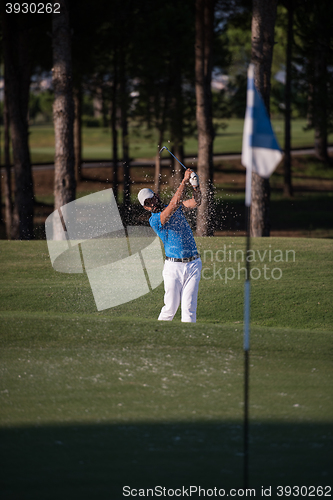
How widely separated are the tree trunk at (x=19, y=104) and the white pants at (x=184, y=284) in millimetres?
10631

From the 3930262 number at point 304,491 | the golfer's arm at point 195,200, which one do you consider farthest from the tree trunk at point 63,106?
the 3930262 number at point 304,491

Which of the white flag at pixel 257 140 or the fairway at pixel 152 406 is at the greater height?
the white flag at pixel 257 140

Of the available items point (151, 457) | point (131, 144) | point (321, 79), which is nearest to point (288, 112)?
point (321, 79)

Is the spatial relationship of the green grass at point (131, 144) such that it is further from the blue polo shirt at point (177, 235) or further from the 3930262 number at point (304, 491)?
the 3930262 number at point (304, 491)

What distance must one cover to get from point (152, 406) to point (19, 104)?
50.0 ft

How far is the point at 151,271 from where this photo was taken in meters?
10.1

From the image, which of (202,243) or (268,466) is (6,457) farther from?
(202,243)

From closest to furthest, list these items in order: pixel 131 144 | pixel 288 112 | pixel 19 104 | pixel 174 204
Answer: pixel 174 204, pixel 19 104, pixel 288 112, pixel 131 144

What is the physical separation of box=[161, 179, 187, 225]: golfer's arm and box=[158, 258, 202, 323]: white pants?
0.54m

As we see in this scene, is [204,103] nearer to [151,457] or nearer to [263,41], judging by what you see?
[263,41]

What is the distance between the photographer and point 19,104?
17.8 meters

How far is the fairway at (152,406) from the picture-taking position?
329cm

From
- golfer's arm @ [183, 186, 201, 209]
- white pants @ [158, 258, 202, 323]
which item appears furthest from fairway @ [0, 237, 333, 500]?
golfer's arm @ [183, 186, 201, 209]

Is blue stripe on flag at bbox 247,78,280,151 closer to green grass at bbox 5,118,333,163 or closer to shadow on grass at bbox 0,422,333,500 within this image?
shadow on grass at bbox 0,422,333,500
